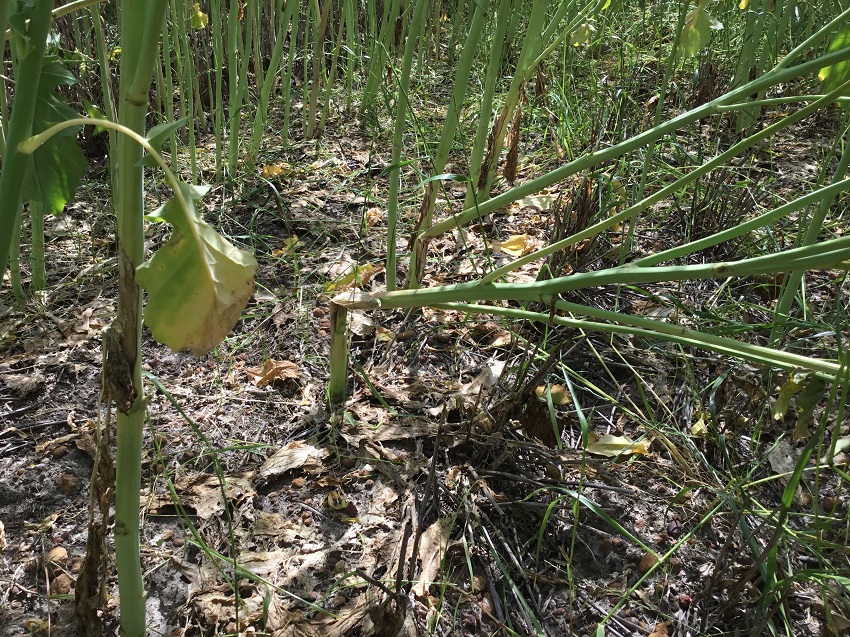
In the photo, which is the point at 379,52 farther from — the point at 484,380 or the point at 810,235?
the point at 810,235

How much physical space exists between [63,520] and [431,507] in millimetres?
603

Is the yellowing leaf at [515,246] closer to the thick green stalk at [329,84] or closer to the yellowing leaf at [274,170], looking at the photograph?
the yellowing leaf at [274,170]

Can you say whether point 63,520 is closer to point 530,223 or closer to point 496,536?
point 496,536

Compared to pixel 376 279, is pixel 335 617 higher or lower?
lower

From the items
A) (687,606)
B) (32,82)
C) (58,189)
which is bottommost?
(687,606)

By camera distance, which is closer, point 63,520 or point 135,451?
point 135,451

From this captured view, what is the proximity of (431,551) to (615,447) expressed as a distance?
41cm

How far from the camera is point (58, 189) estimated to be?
717mm

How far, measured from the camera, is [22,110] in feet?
1.84

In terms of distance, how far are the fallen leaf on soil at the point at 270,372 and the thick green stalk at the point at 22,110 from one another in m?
0.80

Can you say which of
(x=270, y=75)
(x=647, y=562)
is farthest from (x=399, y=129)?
(x=647, y=562)

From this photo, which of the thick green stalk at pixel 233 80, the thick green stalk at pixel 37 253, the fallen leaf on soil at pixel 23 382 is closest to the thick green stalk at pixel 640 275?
the fallen leaf on soil at pixel 23 382

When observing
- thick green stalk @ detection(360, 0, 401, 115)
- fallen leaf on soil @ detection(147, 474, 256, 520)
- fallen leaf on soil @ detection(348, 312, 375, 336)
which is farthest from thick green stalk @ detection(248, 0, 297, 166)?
fallen leaf on soil @ detection(147, 474, 256, 520)

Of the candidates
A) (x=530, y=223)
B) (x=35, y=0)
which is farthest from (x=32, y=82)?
(x=530, y=223)
